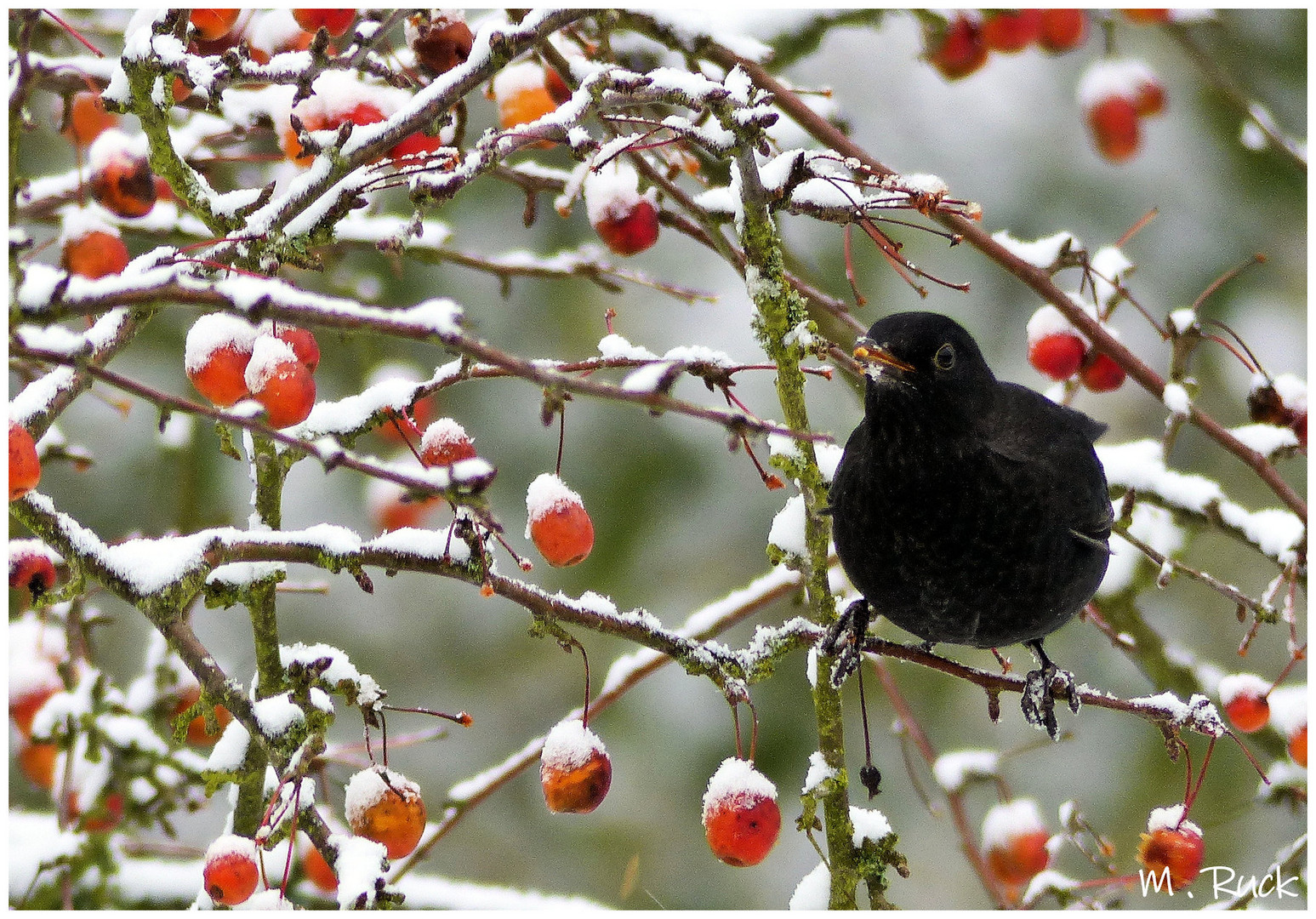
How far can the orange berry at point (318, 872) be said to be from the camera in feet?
7.27

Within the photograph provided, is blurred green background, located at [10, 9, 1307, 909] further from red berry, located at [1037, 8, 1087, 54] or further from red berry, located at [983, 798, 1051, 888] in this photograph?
red berry, located at [1037, 8, 1087, 54]

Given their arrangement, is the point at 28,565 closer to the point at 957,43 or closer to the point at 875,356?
the point at 875,356

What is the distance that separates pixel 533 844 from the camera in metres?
4.61

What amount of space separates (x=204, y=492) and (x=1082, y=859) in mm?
3593

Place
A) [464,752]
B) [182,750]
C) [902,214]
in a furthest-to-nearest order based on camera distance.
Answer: [464,752] < [902,214] < [182,750]

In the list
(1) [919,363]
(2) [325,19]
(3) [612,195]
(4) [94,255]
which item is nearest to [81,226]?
(4) [94,255]

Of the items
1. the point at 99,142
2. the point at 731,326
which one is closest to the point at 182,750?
the point at 99,142

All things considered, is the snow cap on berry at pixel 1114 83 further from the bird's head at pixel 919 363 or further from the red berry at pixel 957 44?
the bird's head at pixel 919 363

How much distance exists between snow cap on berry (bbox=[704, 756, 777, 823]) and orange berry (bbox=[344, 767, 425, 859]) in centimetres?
41

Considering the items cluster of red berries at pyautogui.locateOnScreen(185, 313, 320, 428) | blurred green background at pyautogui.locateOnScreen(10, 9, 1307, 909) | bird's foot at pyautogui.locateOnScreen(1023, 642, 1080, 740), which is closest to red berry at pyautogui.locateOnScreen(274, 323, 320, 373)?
cluster of red berries at pyautogui.locateOnScreen(185, 313, 320, 428)

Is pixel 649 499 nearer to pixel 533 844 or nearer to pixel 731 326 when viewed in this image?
pixel 731 326

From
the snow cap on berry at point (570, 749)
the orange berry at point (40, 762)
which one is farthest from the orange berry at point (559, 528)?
the orange berry at point (40, 762)

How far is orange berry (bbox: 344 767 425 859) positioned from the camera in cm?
158

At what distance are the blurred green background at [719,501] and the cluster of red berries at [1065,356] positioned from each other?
208 cm
